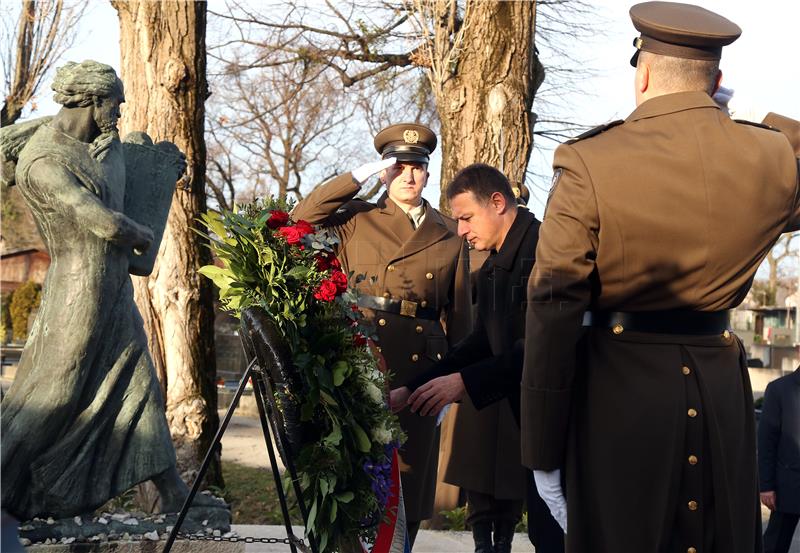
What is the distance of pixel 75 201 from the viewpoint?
501 centimetres

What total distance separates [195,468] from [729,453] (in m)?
6.38

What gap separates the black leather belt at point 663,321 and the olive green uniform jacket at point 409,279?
90.7 inches

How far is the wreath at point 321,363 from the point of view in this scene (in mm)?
3828

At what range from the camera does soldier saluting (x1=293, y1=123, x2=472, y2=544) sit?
533cm

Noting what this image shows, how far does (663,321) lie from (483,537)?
3.30 m

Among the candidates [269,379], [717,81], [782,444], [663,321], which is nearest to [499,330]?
[269,379]

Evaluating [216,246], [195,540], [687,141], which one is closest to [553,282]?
[687,141]

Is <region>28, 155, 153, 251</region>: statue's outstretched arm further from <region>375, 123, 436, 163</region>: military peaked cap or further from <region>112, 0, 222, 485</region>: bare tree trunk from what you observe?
<region>112, 0, 222, 485</region>: bare tree trunk

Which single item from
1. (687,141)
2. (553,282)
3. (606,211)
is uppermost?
(687,141)

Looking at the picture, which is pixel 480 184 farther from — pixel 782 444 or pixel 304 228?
pixel 782 444

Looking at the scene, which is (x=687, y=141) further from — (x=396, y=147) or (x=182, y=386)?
(x=182, y=386)

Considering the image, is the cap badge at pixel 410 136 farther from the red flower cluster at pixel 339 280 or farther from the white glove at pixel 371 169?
the red flower cluster at pixel 339 280

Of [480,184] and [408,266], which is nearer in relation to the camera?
[480,184]

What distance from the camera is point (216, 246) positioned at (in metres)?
4.14
